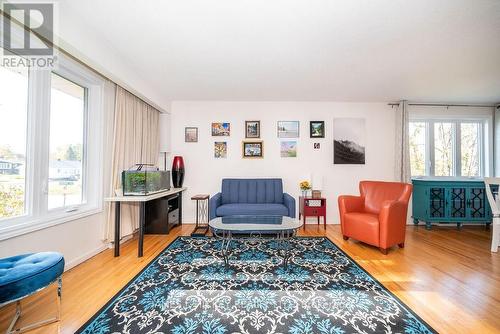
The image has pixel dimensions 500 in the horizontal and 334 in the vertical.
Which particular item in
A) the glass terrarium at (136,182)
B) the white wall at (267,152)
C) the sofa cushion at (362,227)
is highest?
the white wall at (267,152)

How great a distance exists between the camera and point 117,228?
271cm

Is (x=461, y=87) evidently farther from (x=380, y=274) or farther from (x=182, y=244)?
(x=182, y=244)

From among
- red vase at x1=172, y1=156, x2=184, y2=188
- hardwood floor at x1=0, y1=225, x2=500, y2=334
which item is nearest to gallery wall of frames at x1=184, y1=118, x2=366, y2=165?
red vase at x1=172, y1=156, x2=184, y2=188

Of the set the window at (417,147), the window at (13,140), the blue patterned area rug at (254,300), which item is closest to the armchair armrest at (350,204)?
the blue patterned area rug at (254,300)

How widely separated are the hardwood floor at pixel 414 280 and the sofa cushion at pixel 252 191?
1.17 m

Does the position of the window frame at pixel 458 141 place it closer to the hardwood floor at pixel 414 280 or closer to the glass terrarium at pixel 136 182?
the hardwood floor at pixel 414 280

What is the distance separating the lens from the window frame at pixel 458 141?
14.7 feet

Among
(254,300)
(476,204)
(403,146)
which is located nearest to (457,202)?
(476,204)

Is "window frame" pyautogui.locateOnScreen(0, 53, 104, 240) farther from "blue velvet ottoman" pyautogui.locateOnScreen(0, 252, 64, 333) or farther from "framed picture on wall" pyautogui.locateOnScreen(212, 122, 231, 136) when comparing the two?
"framed picture on wall" pyautogui.locateOnScreen(212, 122, 231, 136)

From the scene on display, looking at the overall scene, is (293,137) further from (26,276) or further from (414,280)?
(26,276)

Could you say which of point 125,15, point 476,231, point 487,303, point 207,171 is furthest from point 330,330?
point 476,231

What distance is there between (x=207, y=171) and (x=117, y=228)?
1.98 meters

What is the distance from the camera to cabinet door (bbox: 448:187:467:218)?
156 inches

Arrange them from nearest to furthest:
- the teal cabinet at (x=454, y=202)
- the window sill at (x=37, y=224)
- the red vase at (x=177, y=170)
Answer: the window sill at (x=37, y=224) → the teal cabinet at (x=454, y=202) → the red vase at (x=177, y=170)
